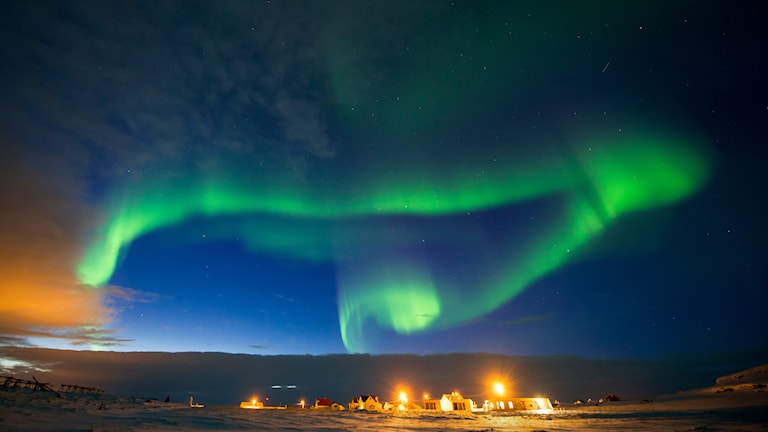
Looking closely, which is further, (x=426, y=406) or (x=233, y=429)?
(x=426, y=406)

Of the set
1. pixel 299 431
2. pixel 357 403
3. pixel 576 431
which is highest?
pixel 299 431

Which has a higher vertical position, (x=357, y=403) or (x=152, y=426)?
(x=152, y=426)

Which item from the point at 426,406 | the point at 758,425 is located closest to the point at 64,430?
the point at 758,425

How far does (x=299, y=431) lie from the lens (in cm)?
1808

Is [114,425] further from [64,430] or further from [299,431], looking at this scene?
[299,431]

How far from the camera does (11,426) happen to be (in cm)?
1357

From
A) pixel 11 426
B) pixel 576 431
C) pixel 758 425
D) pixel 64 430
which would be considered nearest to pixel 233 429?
pixel 64 430

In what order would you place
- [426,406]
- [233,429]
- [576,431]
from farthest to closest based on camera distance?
[426,406] < [576,431] < [233,429]

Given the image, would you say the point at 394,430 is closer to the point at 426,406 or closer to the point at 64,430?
the point at 64,430

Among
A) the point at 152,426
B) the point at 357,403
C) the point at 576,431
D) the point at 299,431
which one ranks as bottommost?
the point at 357,403

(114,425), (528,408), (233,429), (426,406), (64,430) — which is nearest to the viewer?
(64,430)

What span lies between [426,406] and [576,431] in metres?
59.5

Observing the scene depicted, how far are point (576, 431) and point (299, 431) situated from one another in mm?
15821

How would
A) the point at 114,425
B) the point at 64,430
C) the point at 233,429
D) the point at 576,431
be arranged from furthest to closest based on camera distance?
the point at 576,431
the point at 233,429
the point at 114,425
the point at 64,430
